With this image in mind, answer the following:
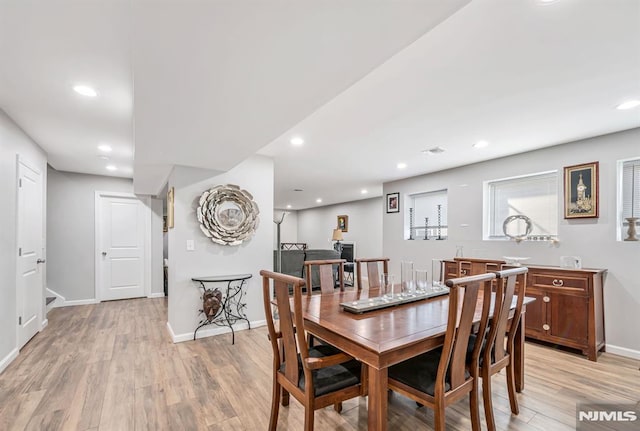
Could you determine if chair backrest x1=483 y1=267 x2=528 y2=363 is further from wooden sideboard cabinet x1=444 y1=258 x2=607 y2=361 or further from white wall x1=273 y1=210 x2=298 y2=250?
white wall x1=273 y1=210 x2=298 y2=250

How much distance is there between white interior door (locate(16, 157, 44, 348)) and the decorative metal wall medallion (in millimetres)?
1806

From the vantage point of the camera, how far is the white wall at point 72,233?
5.19 m

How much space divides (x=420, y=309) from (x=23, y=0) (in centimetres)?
277

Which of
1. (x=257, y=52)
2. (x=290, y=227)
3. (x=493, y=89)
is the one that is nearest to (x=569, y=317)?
(x=493, y=89)

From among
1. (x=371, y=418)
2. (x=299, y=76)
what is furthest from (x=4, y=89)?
(x=371, y=418)

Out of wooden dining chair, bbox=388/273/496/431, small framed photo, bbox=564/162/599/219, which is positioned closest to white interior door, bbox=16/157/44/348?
wooden dining chair, bbox=388/273/496/431

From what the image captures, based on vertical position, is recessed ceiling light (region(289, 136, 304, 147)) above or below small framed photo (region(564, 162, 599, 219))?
above

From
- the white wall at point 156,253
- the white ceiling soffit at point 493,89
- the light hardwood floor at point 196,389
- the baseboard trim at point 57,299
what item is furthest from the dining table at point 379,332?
the baseboard trim at point 57,299

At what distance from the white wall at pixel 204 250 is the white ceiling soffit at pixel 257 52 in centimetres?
154

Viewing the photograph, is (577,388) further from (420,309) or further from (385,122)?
(385,122)

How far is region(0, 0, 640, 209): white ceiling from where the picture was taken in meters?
1.20

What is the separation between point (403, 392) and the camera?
1659 mm

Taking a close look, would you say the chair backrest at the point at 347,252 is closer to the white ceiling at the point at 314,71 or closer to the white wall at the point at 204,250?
the white wall at the point at 204,250
